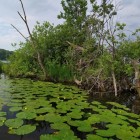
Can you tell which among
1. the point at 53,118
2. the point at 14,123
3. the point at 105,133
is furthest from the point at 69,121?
the point at 14,123

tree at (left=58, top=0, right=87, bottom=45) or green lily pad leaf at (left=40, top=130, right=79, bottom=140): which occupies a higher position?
tree at (left=58, top=0, right=87, bottom=45)

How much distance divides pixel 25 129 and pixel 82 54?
356 inches

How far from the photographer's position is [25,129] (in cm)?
523

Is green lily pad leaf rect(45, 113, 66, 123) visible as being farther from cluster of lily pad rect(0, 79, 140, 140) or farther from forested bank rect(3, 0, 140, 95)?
forested bank rect(3, 0, 140, 95)

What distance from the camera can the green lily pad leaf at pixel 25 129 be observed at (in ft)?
16.6

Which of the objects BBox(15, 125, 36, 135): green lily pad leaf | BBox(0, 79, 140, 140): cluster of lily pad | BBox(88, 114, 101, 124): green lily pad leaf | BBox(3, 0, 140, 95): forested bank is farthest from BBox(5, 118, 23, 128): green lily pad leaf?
BBox(3, 0, 140, 95): forested bank

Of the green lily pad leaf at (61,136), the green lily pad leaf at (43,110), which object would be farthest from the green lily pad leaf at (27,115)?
the green lily pad leaf at (61,136)

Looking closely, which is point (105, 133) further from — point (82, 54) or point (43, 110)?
point (82, 54)

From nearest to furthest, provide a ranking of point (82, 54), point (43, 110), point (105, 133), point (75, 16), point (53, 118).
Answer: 1. point (105, 133)
2. point (53, 118)
3. point (43, 110)
4. point (82, 54)
5. point (75, 16)

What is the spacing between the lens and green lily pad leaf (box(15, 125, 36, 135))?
5066mm

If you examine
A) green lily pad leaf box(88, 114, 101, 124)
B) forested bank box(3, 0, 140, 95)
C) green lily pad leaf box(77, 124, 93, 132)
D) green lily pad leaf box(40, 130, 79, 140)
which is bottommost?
green lily pad leaf box(40, 130, 79, 140)

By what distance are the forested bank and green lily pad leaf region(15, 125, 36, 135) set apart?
5615 millimetres

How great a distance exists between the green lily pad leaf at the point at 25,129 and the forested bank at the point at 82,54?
5615 mm

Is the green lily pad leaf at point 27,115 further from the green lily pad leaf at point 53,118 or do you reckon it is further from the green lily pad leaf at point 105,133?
the green lily pad leaf at point 105,133
